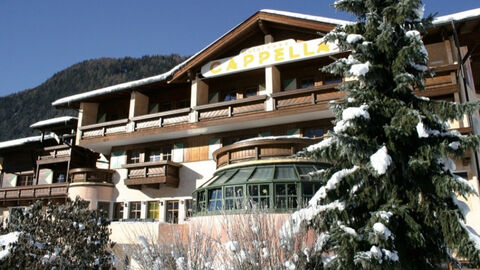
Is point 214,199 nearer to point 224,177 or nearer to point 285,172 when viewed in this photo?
point 224,177

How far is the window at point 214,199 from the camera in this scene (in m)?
15.1

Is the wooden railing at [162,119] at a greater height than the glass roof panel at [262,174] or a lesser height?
greater

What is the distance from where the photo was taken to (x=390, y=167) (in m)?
7.89

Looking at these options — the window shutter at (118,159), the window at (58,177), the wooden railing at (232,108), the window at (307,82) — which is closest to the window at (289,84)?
the window at (307,82)

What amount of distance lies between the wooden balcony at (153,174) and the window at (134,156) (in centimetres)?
147

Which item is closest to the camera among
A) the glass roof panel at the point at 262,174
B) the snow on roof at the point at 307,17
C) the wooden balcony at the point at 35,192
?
the glass roof panel at the point at 262,174

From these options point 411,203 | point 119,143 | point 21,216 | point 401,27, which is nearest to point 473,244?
point 411,203

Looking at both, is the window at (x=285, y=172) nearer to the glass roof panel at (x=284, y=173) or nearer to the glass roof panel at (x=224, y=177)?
the glass roof panel at (x=284, y=173)

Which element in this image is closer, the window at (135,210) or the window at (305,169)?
the window at (305,169)

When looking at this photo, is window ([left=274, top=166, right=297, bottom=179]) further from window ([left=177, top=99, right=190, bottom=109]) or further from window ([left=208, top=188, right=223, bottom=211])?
window ([left=177, top=99, right=190, bottom=109])

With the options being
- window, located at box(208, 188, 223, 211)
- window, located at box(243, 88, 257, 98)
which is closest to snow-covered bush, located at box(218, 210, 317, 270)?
window, located at box(208, 188, 223, 211)

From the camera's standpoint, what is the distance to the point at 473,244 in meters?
6.93

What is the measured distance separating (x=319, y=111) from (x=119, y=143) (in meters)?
12.5

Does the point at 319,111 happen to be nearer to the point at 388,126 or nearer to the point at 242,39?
the point at 242,39
